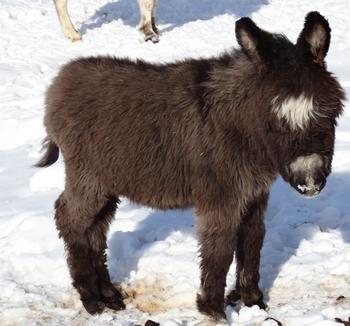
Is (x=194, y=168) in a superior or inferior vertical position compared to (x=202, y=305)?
superior

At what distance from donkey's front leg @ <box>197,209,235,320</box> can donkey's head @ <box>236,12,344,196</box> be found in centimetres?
74

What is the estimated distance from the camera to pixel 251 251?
15.5 feet

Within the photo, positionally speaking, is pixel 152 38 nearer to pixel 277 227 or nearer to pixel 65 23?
pixel 65 23

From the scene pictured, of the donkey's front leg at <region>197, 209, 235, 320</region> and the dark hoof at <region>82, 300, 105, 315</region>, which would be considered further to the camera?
the dark hoof at <region>82, 300, 105, 315</region>

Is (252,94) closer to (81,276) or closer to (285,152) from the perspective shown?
(285,152)

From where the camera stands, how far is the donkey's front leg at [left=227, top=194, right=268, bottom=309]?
15.3ft

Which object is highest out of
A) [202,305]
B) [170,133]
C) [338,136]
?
[170,133]

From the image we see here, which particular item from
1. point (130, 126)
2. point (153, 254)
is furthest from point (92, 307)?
point (130, 126)

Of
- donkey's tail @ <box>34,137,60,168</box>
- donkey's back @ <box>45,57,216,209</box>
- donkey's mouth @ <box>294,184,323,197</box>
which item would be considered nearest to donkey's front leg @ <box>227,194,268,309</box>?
donkey's back @ <box>45,57,216,209</box>

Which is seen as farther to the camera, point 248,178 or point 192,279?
point 192,279

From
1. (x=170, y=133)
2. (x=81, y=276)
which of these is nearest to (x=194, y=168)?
(x=170, y=133)

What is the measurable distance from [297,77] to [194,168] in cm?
104

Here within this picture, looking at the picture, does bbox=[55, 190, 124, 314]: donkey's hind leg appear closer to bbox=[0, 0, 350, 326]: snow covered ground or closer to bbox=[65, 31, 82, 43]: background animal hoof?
bbox=[0, 0, 350, 326]: snow covered ground

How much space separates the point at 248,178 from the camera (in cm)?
414
